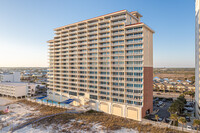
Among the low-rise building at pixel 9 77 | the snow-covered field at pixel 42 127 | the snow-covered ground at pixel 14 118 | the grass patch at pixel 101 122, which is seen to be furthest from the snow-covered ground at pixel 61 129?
the low-rise building at pixel 9 77

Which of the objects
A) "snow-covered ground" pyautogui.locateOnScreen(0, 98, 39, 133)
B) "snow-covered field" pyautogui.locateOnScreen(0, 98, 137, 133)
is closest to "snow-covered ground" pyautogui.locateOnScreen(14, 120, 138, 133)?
"snow-covered field" pyautogui.locateOnScreen(0, 98, 137, 133)

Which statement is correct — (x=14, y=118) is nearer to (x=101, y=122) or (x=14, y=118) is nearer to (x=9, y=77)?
(x=101, y=122)

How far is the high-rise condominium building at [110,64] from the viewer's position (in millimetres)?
45938

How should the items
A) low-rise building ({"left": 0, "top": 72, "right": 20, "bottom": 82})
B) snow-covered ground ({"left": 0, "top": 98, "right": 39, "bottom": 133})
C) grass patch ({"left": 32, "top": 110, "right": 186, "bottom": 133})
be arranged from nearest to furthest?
grass patch ({"left": 32, "top": 110, "right": 186, "bottom": 133})
snow-covered ground ({"left": 0, "top": 98, "right": 39, "bottom": 133})
low-rise building ({"left": 0, "top": 72, "right": 20, "bottom": 82})

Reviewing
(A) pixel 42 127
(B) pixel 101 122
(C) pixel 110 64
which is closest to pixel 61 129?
(A) pixel 42 127

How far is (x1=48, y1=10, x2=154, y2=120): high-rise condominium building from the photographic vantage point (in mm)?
45938

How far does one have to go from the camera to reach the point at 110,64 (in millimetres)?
50875

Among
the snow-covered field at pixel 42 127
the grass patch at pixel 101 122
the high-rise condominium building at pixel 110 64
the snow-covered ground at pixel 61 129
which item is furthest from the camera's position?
the high-rise condominium building at pixel 110 64

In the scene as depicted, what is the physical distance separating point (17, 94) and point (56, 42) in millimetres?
37961

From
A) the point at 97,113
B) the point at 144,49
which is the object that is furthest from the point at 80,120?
the point at 144,49

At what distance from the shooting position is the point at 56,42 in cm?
7200

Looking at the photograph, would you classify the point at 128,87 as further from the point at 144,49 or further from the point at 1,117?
the point at 1,117

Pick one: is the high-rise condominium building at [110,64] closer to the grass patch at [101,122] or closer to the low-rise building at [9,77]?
the grass patch at [101,122]

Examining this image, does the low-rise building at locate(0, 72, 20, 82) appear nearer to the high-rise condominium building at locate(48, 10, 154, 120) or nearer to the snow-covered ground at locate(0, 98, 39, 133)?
the snow-covered ground at locate(0, 98, 39, 133)
